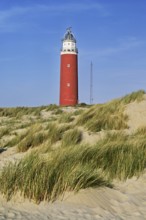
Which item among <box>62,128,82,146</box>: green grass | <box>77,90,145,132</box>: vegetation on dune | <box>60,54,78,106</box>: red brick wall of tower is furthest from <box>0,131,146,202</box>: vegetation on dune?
<box>60,54,78,106</box>: red brick wall of tower

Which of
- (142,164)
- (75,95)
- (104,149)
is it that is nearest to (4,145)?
(104,149)

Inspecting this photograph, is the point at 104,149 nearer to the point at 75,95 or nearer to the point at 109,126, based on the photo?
the point at 109,126

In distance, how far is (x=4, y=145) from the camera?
9.92 m

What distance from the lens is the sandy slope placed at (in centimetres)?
394

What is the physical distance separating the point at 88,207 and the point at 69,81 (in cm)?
3031

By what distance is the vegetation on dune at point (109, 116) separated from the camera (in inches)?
440

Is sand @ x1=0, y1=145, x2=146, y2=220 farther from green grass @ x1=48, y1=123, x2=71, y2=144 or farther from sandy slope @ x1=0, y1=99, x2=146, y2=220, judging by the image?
green grass @ x1=48, y1=123, x2=71, y2=144

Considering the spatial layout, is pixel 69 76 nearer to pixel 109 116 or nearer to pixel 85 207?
pixel 109 116

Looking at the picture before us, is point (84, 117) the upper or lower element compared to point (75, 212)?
upper

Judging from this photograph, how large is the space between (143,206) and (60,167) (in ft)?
3.66

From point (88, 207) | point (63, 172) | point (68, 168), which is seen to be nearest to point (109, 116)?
point (68, 168)

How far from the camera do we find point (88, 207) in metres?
4.32

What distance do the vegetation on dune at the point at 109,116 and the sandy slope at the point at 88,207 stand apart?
233 inches

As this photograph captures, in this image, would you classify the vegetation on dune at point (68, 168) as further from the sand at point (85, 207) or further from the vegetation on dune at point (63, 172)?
the sand at point (85, 207)
